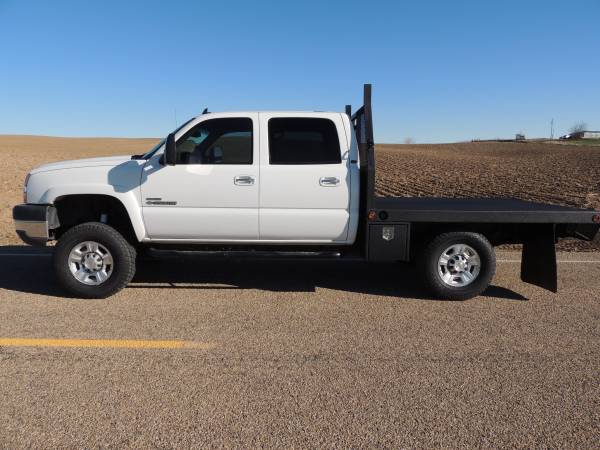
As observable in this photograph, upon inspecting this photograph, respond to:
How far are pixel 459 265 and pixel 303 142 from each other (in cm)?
216

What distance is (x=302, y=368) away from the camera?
3.57 metres

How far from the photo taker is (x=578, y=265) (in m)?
6.84

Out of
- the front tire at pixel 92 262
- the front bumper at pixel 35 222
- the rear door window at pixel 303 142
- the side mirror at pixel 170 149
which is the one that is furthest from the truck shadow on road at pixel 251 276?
the rear door window at pixel 303 142

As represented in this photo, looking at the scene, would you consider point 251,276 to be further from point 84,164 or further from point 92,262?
point 84,164

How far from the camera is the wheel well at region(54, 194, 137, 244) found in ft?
18.0

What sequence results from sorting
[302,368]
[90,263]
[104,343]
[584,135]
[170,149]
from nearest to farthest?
1. [302,368]
2. [104,343]
3. [170,149]
4. [90,263]
5. [584,135]

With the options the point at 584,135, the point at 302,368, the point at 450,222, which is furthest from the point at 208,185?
the point at 584,135

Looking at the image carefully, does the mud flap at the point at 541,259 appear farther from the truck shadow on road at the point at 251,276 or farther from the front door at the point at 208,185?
the front door at the point at 208,185

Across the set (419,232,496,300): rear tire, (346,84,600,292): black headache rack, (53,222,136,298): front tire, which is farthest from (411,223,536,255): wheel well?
(53,222,136,298): front tire

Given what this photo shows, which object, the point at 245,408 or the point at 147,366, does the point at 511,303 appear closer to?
the point at 245,408

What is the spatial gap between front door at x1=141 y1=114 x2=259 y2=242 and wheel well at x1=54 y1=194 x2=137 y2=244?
1.35ft

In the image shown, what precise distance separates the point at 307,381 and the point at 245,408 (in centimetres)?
52

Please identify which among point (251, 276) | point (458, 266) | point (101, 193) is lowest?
point (251, 276)

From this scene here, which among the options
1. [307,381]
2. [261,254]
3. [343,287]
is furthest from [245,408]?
[343,287]
